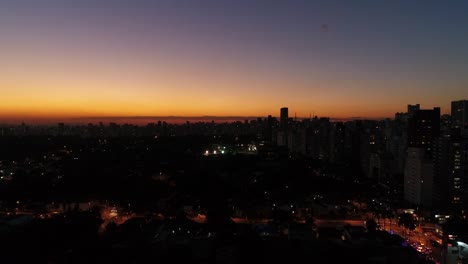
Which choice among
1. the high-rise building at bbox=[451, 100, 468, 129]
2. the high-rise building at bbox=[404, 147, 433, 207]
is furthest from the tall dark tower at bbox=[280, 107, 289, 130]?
the high-rise building at bbox=[404, 147, 433, 207]

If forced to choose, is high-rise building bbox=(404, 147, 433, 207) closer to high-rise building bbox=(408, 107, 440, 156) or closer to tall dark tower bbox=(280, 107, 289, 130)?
high-rise building bbox=(408, 107, 440, 156)

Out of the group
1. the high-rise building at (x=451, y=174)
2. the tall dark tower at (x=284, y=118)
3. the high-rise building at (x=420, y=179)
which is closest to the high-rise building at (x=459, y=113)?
the high-rise building at (x=451, y=174)

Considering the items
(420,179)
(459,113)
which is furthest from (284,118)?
(420,179)

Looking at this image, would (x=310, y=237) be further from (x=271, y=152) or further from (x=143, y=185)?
(x=271, y=152)

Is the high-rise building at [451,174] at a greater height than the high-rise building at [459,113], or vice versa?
the high-rise building at [459,113]

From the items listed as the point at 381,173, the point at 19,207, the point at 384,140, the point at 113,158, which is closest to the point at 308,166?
the point at 381,173

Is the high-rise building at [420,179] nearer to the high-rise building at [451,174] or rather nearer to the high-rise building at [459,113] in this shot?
the high-rise building at [451,174]

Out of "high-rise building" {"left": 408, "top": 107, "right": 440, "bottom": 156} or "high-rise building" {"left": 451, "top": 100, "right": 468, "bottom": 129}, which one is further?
"high-rise building" {"left": 451, "top": 100, "right": 468, "bottom": 129}

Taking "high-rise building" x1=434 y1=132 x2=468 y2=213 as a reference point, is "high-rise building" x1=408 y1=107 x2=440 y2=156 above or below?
above
